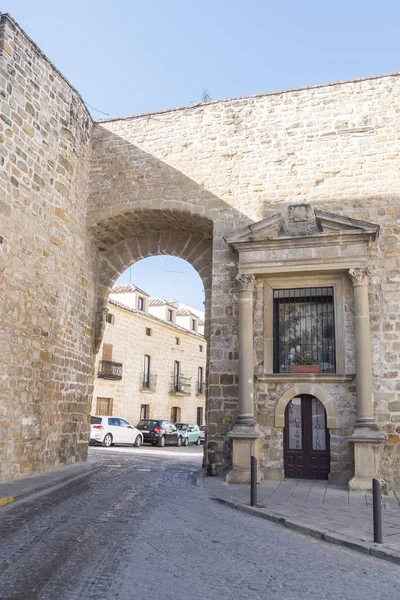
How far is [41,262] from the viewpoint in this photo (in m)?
9.34

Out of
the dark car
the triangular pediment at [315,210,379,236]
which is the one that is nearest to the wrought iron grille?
the dark car

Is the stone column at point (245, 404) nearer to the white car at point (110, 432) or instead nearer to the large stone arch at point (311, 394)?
the large stone arch at point (311, 394)

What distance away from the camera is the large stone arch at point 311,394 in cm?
894

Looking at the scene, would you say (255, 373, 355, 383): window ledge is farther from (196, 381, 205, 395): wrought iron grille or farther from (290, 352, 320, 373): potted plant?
(196, 381, 205, 395): wrought iron grille

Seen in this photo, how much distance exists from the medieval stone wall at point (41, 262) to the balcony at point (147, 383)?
13623mm

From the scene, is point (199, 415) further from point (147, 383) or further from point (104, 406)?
point (104, 406)

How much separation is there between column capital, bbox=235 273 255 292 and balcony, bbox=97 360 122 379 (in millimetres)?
13757

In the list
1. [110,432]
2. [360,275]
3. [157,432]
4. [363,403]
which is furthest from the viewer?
[157,432]

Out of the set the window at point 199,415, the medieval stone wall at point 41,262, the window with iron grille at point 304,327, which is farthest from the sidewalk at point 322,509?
the window at point 199,415

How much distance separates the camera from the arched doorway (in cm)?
901

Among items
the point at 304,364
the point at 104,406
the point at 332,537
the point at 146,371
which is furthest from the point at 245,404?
the point at 146,371

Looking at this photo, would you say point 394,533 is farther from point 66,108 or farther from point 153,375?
point 153,375

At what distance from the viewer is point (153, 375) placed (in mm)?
26234

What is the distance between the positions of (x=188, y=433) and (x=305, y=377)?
1581cm
